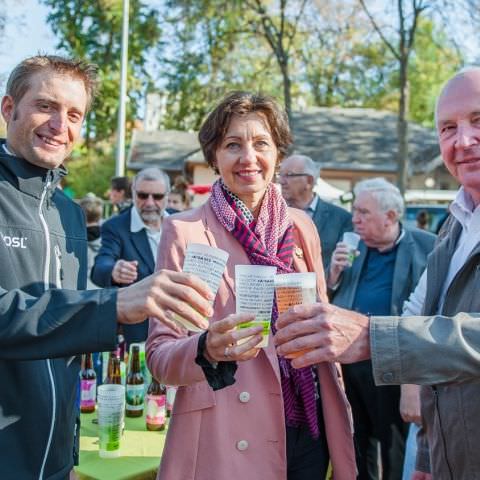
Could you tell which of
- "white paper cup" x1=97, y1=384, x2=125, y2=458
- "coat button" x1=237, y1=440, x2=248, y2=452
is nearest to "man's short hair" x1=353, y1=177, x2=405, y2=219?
"white paper cup" x1=97, y1=384, x2=125, y2=458

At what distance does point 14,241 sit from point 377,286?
335 centimetres

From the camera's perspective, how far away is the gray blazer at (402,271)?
4535 mm

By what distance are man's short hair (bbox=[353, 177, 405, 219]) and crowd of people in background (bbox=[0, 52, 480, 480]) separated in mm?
1977

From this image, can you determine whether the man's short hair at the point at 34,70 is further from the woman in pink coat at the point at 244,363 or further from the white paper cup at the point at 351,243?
the white paper cup at the point at 351,243

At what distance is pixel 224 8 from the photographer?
1970cm

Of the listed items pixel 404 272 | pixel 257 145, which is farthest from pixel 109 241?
pixel 257 145

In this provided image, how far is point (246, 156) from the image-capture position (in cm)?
254

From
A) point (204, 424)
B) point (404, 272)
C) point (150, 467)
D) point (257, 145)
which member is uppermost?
point (257, 145)

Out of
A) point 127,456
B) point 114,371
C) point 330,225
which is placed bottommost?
point 127,456

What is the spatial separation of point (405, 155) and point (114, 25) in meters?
10.1

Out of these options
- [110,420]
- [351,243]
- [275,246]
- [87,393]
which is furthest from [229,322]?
[351,243]

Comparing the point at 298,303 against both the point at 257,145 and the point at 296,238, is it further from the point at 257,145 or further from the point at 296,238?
the point at 257,145

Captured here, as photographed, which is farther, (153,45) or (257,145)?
(153,45)

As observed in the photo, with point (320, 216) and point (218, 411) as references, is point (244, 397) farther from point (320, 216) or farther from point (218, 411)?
point (320, 216)
